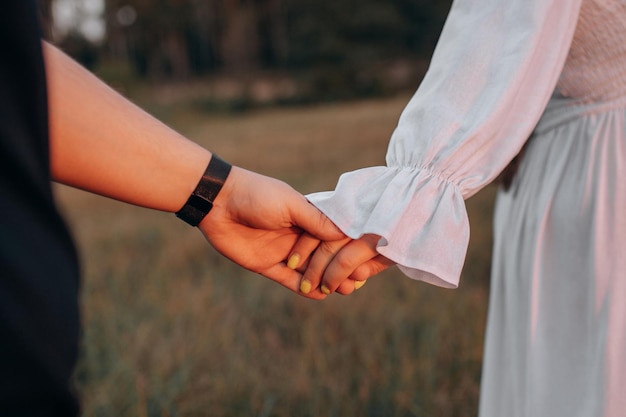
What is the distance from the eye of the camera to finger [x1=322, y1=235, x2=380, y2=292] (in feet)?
3.59

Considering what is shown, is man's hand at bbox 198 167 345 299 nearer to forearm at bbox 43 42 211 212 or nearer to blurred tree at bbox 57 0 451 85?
forearm at bbox 43 42 211 212

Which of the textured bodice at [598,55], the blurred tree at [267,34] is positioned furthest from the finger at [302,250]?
the blurred tree at [267,34]

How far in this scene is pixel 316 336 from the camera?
2.69 meters

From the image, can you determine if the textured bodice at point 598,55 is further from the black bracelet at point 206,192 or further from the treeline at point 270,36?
the treeline at point 270,36

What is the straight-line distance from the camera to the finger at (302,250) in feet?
3.89

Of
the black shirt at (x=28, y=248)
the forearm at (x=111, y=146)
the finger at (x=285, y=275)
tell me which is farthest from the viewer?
the finger at (x=285, y=275)

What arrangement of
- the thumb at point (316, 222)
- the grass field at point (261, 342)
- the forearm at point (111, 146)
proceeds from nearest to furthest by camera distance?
1. the forearm at point (111, 146)
2. the thumb at point (316, 222)
3. the grass field at point (261, 342)

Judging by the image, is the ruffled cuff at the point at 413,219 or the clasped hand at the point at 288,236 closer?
the ruffled cuff at the point at 413,219

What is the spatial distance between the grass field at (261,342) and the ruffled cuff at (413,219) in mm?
1231

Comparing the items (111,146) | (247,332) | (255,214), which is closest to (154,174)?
(111,146)

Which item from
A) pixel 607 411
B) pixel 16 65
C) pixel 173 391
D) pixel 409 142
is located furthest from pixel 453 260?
pixel 173 391

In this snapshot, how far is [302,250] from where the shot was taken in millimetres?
1194

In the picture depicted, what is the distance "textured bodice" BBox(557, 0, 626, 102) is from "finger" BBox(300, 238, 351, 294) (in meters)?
0.51

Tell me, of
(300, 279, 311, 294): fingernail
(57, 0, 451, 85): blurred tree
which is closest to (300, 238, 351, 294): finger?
(300, 279, 311, 294): fingernail
